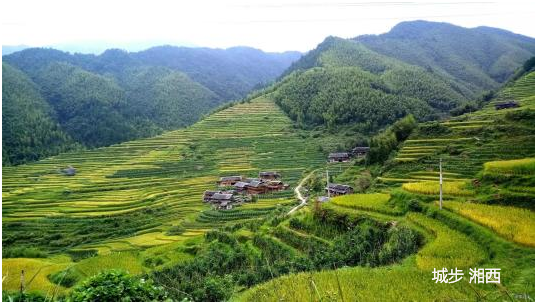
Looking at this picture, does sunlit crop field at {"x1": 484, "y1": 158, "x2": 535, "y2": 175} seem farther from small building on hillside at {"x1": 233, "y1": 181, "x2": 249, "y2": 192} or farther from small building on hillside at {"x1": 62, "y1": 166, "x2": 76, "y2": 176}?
small building on hillside at {"x1": 62, "y1": 166, "x2": 76, "y2": 176}

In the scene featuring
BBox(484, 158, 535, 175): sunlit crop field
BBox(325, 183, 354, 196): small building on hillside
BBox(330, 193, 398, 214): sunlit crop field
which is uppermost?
BBox(484, 158, 535, 175): sunlit crop field

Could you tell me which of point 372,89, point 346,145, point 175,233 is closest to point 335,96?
point 372,89

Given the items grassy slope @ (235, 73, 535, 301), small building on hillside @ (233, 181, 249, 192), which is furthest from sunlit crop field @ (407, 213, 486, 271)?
small building on hillside @ (233, 181, 249, 192)

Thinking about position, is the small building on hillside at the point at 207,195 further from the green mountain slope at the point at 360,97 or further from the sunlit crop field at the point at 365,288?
the green mountain slope at the point at 360,97

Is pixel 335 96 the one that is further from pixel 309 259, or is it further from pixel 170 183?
pixel 309 259

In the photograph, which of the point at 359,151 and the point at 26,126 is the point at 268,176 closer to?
the point at 359,151

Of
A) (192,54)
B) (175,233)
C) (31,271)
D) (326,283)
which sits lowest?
(175,233)
